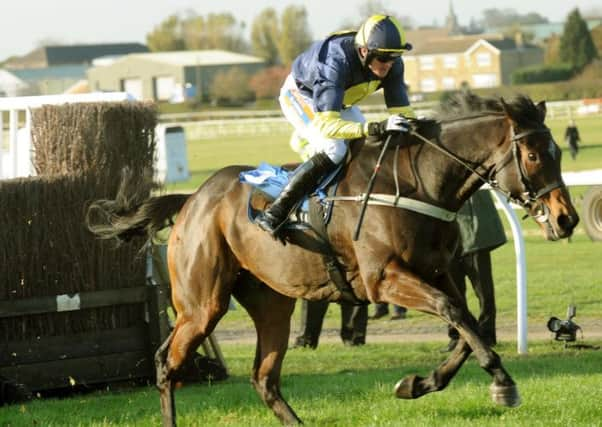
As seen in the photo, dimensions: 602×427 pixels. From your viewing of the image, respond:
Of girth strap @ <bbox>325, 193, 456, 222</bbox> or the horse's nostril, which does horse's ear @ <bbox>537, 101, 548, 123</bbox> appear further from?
girth strap @ <bbox>325, 193, 456, 222</bbox>

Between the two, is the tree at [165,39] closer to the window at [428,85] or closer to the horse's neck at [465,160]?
the window at [428,85]

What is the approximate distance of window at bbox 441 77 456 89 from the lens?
7569cm

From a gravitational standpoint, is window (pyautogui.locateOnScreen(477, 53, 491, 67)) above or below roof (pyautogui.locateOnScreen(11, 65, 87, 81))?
above

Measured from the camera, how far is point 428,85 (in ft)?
252

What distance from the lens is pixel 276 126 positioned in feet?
215

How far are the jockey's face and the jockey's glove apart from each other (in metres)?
0.30

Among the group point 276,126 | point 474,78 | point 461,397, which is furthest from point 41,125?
point 474,78

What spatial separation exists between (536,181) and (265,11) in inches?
6252

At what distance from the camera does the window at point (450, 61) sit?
75.9m

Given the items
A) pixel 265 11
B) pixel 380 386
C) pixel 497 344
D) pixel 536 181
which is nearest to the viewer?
pixel 536 181

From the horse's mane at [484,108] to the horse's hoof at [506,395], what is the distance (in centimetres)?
134

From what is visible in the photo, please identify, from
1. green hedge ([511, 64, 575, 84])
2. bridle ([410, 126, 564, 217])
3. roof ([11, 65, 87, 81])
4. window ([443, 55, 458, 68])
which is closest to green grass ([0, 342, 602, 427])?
bridle ([410, 126, 564, 217])

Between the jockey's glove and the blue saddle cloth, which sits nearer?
the jockey's glove

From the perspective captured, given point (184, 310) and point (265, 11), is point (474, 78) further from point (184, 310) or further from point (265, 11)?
point (265, 11)
